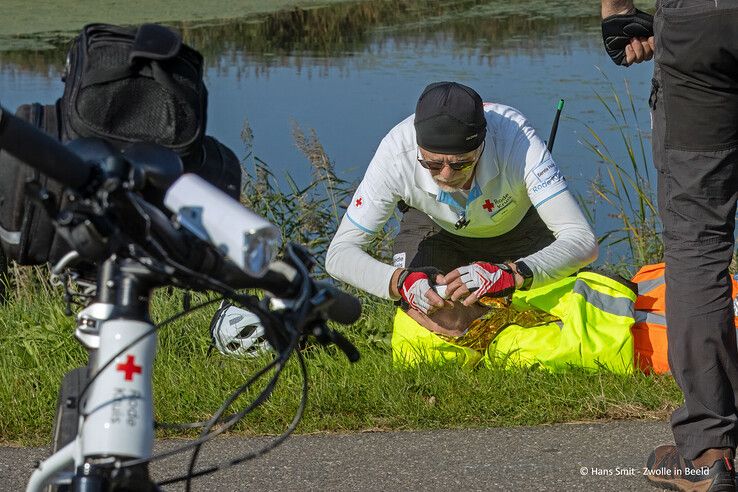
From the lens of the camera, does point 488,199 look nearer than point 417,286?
No

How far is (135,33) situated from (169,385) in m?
2.16

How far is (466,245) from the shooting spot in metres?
4.98

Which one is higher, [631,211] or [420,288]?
[420,288]

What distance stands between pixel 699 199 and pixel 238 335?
198 cm

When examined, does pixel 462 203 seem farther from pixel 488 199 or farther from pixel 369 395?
pixel 369 395

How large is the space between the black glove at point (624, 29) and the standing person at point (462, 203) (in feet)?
2.08

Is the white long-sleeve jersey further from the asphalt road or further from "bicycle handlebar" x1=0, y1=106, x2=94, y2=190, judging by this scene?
"bicycle handlebar" x1=0, y1=106, x2=94, y2=190

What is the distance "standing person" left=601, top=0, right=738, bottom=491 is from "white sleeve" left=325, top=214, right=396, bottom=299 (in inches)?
56.4

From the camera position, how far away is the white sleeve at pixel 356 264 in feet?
15.1

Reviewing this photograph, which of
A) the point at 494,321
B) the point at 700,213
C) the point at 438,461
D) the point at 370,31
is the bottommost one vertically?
the point at 438,461

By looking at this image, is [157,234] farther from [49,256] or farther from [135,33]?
[135,33]

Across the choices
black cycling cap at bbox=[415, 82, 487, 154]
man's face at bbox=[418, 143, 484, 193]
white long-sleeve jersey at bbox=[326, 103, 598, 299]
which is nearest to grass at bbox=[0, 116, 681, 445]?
white long-sleeve jersey at bbox=[326, 103, 598, 299]

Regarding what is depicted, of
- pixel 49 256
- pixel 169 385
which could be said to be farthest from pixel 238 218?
pixel 169 385

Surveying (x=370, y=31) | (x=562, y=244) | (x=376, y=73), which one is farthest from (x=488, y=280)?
(x=370, y=31)
